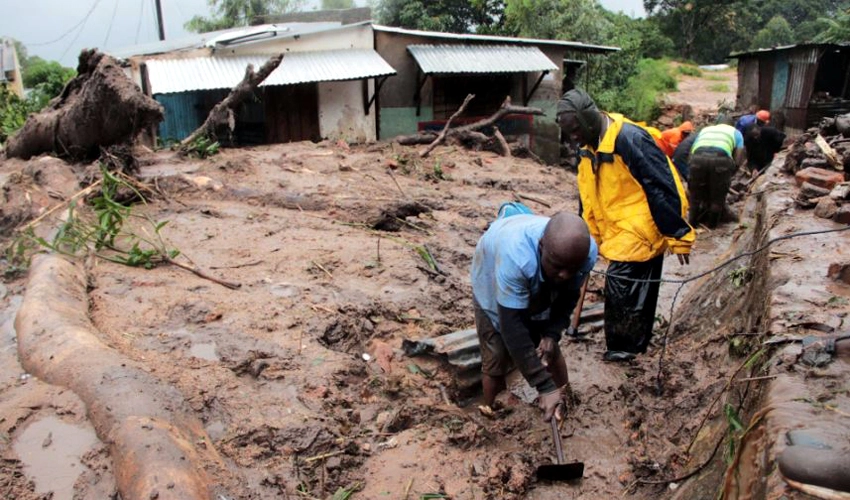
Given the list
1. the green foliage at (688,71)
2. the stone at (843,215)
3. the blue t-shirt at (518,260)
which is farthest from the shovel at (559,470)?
the green foliage at (688,71)

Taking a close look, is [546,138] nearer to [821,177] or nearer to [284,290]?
[821,177]

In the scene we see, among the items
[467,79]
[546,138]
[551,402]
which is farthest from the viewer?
[546,138]

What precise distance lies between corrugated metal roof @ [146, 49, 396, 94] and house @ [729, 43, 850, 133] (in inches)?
352

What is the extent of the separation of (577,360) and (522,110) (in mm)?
9041

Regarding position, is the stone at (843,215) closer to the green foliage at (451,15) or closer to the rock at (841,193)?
the rock at (841,193)

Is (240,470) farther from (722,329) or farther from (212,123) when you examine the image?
(212,123)

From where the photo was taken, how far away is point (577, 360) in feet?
14.7

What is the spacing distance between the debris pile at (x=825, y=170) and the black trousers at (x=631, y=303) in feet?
4.66

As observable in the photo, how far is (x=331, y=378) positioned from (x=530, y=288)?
132cm

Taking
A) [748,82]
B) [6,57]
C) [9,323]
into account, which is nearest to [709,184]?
[9,323]

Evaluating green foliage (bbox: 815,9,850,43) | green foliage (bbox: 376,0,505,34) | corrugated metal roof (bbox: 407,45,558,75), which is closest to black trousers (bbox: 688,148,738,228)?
corrugated metal roof (bbox: 407,45,558,75)

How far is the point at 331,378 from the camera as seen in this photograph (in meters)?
3.56

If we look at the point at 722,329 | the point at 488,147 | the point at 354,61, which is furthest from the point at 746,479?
the point at 354,61

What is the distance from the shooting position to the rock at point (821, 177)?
522cm
